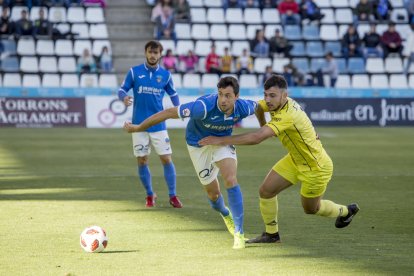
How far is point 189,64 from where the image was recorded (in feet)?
107

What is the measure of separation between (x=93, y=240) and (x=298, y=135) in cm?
241

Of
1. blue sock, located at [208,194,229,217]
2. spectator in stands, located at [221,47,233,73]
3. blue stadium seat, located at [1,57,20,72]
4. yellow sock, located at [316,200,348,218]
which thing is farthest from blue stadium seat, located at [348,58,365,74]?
blue sock, located at [208,194,229,217]

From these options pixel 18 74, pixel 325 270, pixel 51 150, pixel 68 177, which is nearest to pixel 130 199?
pixel 68 177

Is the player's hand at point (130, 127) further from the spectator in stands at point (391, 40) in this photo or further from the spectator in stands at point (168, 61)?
the spectator in stands at point (391, 40)

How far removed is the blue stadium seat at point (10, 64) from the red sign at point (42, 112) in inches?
96.1

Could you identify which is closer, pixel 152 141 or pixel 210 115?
pixel 210 115

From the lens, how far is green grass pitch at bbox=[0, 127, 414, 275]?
9031 millimetres

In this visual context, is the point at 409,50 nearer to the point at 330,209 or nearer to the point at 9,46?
the point at 9,46

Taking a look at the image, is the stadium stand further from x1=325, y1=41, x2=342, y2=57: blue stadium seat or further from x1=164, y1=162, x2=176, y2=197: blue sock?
x1=164, y1=162, x2=176, y2=197: blue sock

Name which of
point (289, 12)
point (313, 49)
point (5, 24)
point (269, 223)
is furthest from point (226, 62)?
point (269, 223)

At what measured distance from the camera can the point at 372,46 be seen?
114 feet

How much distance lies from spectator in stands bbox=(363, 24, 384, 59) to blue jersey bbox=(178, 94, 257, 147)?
80.7 feet

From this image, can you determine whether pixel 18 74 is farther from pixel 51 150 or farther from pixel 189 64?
pixel 51 150

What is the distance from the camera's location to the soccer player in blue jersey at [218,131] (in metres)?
10.1
